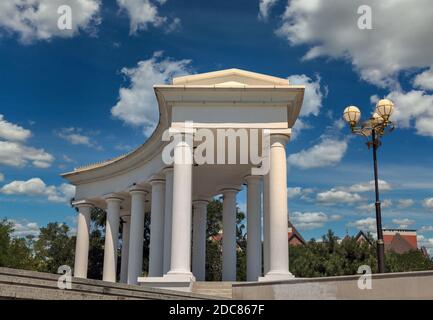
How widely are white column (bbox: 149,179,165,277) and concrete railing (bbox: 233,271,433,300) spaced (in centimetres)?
1810

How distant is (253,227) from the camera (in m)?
54.3

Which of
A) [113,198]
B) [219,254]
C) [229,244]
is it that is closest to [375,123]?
[229,244]

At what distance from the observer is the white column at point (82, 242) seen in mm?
68375

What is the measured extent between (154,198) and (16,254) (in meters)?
73.4

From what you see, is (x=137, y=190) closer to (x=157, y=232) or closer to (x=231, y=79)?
(x=157, y=232)

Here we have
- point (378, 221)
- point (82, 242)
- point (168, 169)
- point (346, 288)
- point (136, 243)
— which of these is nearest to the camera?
point (346, 288)

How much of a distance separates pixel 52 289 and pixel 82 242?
49577mm

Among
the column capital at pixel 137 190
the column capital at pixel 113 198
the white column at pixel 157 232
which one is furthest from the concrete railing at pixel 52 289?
the column capital at pixel 113 198

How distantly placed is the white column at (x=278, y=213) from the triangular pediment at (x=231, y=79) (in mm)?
4824

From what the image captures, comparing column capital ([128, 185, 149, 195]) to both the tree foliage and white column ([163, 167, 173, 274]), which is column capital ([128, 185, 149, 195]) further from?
the tree foliage

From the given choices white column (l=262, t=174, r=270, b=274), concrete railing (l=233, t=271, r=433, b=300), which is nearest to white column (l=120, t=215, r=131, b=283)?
white column (l=262, t=174, r=270, b=274)

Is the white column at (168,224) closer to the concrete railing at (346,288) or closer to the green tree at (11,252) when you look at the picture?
the concrete railing at (346,288)

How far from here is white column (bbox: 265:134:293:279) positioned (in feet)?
129
